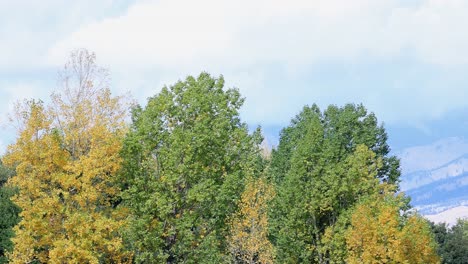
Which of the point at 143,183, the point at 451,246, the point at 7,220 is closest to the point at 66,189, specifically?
the point at 143,183

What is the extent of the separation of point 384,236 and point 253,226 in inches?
A: 549

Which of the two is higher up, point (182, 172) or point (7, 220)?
point (7, 220)

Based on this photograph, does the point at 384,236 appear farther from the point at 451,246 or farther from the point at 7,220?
the point at 451,246

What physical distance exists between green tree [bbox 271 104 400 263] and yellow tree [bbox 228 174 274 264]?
44.2 inches

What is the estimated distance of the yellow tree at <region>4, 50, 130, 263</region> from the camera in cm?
4447

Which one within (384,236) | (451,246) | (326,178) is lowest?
(384,236)

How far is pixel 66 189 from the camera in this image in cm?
4606

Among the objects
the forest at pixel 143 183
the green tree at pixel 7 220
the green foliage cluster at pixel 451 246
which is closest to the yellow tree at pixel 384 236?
the forest at pixel 143 183

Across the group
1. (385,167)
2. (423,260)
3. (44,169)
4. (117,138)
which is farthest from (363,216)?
(44,169)

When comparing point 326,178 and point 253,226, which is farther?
point 253,226

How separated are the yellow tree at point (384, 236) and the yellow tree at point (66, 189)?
55.6 ft

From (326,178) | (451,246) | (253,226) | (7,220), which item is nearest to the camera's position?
(326,178)

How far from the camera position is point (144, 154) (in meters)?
48.1

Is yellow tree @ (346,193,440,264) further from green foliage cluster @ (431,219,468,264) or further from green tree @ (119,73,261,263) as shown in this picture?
green foliage cluster @ (431,219,468,264)
